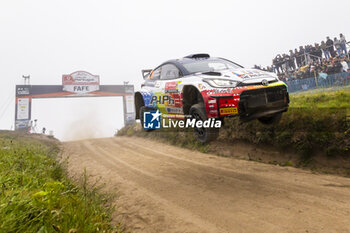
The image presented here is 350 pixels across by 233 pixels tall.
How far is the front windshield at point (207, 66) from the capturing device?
4.59 meters

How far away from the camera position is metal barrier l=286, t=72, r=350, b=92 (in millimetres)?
8156

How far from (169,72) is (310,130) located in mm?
4069

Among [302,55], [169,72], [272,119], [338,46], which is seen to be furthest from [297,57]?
[169,72]

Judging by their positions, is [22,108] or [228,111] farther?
[22,108]

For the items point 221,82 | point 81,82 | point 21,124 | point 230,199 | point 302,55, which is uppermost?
point 81,82

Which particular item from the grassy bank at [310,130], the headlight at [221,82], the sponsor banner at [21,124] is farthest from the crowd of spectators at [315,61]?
the sponsor banner at [21,124]

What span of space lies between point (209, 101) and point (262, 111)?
101cm

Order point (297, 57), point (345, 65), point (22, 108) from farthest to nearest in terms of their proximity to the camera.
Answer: point (22, 108) → point (297, 57) → point (345, 65)

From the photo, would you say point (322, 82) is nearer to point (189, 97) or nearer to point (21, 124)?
point (189, 97)

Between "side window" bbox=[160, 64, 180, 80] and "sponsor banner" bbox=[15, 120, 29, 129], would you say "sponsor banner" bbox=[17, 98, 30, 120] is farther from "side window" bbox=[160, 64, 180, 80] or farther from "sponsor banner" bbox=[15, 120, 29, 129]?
"side window" bbox=[160, 64, 180, 80]

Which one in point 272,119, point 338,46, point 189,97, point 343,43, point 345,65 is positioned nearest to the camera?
point 189,97

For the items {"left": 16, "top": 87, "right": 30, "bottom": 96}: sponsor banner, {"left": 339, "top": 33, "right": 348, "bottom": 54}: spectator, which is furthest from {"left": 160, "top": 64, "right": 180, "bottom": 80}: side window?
{"left": 16, "top": 87, "right": 30, "bottom": 96}: sponsor banner

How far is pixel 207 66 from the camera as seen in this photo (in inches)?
185

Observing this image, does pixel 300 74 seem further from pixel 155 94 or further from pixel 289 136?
pixel 155 94
